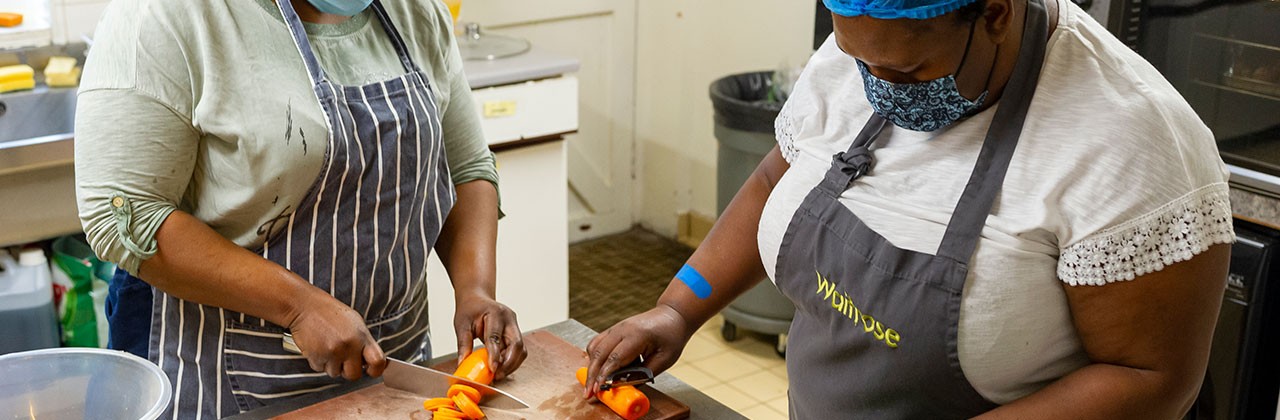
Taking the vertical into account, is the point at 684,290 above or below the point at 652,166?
above

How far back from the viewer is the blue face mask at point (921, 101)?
3.66ft

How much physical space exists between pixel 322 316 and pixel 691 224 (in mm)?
2941

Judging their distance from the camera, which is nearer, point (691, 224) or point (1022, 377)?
point (1022, 377)

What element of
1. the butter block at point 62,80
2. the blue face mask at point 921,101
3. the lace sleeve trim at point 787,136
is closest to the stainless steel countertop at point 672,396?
the lace sleeve trim at point 787,136

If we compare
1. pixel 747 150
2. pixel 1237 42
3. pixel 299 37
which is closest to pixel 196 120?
pixel 299 37

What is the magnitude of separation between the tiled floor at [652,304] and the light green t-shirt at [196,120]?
1.79 meters

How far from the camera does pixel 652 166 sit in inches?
171

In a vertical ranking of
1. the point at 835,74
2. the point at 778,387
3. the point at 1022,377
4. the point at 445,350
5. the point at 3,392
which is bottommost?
the point at 778,387

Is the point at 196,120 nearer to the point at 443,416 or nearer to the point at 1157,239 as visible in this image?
the point at 443,416

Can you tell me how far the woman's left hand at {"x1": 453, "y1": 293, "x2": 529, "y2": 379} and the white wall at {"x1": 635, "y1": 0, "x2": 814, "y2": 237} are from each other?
2.23 metres

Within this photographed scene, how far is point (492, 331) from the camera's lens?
1.48 metres

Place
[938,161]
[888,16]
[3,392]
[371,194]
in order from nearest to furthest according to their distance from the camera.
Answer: [888,16]
[938,161]
[3,392]
[371,194]

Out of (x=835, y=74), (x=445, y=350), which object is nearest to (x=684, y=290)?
(x=835, y=74)

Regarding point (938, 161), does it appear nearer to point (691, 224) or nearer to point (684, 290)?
point (684, 290)
